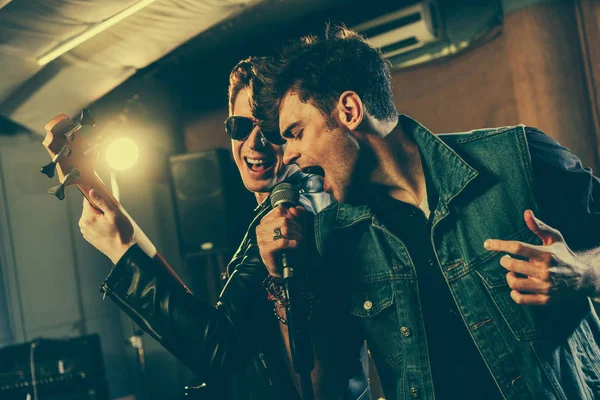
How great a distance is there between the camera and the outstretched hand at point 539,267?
4.17 ft

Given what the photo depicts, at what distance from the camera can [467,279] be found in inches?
62.2

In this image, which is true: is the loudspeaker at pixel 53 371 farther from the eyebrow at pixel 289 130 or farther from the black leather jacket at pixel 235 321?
the eyebrow at pixel 289 130

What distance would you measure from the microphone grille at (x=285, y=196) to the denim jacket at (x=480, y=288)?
0.55 feet

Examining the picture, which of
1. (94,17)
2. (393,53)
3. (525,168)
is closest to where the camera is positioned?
(525,168)

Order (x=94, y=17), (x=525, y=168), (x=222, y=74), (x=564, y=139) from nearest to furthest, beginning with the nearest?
1. (x=525, y=168)
2. (x=94, y=17)
3. (x=564, y=139)
4. (x=222, y=74)

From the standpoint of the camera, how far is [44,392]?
11.8 ft

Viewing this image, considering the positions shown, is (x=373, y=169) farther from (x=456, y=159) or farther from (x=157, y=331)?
(x=157, y=331)

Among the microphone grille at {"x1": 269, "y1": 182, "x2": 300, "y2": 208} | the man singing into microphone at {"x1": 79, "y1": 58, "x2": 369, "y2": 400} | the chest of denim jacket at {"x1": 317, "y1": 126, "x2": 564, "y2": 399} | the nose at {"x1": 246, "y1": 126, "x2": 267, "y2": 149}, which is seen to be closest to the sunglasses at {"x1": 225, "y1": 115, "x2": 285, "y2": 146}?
the nose at {"x1": 246, "y1": 126, "x2": 267, "y2": 149}

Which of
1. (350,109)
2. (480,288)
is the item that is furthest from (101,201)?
(480,288)

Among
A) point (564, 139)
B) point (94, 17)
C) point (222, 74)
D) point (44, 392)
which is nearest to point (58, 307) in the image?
point (44, 392)

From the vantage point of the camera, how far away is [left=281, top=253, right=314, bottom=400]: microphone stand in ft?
4.67

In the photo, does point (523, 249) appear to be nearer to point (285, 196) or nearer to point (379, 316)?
point (379, 316)

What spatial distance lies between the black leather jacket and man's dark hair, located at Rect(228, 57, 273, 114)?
1.13 feet

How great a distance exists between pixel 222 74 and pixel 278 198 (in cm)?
364
